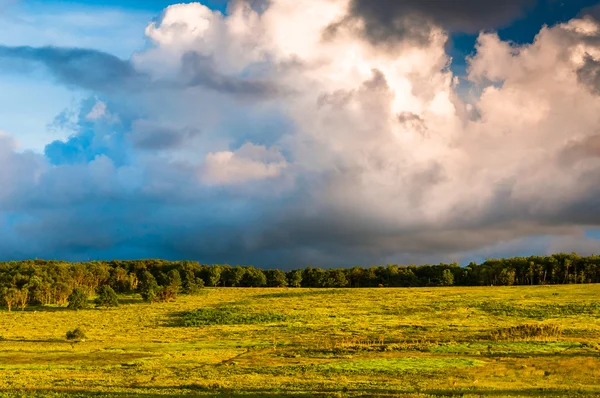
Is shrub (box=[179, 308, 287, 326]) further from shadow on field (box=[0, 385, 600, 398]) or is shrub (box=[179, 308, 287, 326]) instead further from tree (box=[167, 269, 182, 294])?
shadow on field (box=[0, 385, 600, 398])

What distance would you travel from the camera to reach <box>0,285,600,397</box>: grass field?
44875mm

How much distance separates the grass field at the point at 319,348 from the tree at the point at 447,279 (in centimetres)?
4761

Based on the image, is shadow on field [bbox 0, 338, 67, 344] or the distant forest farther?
the distant forest

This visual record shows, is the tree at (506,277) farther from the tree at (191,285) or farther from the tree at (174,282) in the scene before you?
the tree at (174,282)

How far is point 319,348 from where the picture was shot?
69.9 meters

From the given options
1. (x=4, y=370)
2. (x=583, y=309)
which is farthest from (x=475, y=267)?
(x=4, y=370)

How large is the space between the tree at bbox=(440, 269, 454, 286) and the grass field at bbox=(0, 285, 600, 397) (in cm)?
4761

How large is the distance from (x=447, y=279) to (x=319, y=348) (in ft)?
423

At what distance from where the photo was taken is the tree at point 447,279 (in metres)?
190

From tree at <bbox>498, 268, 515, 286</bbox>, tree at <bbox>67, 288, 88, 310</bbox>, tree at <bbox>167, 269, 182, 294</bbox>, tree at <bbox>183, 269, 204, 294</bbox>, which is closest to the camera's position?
tree at <bbox>67, 288, 88, 310</bbox>

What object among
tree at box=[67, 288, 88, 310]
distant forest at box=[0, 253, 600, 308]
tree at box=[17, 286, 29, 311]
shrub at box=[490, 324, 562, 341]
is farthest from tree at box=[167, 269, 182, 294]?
shrub at box=[490, 324, 562, 341]

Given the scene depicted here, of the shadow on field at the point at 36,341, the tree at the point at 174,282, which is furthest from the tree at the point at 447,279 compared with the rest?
the shadow on field at the point at 36,341

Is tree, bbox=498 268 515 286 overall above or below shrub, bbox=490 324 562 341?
above

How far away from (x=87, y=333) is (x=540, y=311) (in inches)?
3037
